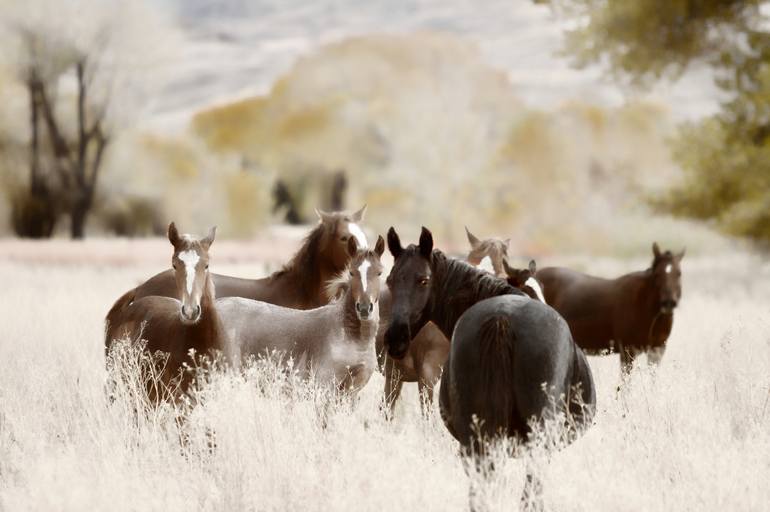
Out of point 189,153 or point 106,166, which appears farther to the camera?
point 189,153

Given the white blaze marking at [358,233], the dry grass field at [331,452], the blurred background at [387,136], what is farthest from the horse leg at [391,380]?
the blurred background at [387,136]

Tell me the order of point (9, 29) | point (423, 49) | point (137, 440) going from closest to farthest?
point (137, 440) < point (9, 29) < point (423, 49)

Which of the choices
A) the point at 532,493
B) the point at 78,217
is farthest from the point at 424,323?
the point at 78,217

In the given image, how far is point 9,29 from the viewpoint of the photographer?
2680cm

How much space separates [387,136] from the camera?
33.7 meters

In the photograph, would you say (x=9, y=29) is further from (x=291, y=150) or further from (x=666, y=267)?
(x=666, y=267)

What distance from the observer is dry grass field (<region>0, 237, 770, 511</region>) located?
15.2ft

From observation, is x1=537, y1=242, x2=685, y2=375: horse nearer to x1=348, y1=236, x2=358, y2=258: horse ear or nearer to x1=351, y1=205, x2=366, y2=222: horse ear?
x1=351, y1=205, x2=366, y2=222: horse ear

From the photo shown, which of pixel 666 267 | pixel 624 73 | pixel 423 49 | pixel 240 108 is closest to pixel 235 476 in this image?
pixel 666 267

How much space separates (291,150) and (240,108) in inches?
209

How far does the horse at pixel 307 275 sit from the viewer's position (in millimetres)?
7633

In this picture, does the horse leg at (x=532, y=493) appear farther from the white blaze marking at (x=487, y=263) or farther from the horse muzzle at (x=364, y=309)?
the white blaze marking at (x=487, y=263)

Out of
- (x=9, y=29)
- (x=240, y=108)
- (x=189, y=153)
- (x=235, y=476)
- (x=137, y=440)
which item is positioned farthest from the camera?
(x=240, y=108)

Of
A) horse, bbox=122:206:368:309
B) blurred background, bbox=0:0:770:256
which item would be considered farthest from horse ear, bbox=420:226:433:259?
blurred background, bbox=0:0:770:256
